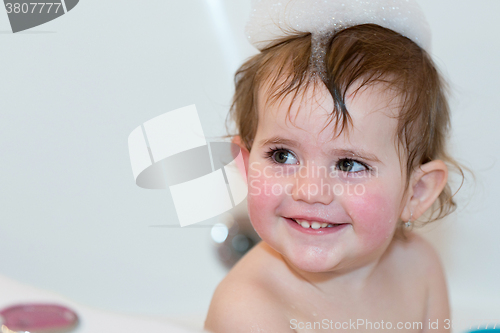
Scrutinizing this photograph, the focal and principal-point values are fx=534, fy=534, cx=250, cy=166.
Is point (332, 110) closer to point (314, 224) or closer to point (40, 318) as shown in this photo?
point (314, 224)

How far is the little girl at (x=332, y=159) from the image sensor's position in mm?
841

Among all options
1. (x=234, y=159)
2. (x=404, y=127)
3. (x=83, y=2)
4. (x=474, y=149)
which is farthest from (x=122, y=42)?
(x=474, y=149)

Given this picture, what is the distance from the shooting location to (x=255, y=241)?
4.72ft

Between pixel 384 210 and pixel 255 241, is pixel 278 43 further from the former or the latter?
pixel 255 241

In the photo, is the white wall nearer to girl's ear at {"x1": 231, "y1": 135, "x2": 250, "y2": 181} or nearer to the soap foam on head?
girl's ear at {"x1": 231, "y1": 135, "x2": 250, "y2": 181}

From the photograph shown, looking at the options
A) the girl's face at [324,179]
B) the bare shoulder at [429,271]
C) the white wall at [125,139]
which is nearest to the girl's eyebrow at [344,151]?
the girl's face at [324,179]

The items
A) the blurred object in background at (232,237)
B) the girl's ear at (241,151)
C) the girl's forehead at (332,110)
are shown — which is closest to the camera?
the girl's forehead at (332,110)

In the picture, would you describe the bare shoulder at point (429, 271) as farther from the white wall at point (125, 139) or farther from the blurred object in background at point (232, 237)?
the blurred object in background at point (232, 237)

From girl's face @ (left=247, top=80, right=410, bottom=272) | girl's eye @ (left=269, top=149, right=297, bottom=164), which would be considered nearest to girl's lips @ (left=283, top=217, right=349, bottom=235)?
girl's face @ (left=247, top=80, right=410, bottom=272)

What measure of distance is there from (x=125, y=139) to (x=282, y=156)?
1.68ft

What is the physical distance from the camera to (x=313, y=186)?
839 millimetres

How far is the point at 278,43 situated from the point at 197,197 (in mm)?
488

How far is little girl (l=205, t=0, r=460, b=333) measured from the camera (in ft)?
2.76

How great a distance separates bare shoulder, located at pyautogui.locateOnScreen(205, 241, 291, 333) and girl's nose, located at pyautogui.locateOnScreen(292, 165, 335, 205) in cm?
19
